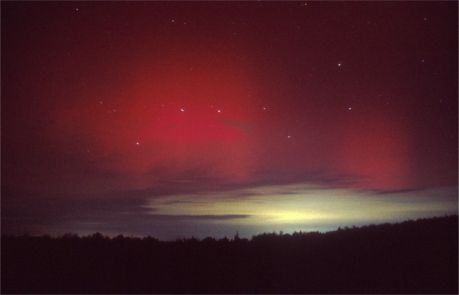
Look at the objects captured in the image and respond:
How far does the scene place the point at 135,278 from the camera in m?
10.1

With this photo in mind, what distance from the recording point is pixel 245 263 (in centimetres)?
1088

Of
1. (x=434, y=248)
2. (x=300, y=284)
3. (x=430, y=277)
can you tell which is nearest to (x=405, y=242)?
(x=434, y=248)

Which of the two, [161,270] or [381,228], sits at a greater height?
[381,228]

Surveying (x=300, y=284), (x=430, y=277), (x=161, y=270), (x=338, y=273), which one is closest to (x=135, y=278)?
(x=161, y=270)

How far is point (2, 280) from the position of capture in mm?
9930

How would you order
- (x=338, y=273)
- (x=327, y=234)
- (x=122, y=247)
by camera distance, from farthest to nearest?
(x=327, y=234) < (x=122, y=247) < (x=338, y=273)

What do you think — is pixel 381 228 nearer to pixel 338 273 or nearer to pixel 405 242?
pixel 405 242

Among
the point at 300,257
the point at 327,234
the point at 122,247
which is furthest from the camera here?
the point at 327,234

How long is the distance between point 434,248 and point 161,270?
6.13 m

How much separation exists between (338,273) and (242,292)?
7.07 feet

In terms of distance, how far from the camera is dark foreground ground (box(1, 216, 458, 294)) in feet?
32.1

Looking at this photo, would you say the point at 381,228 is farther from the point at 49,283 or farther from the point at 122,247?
the point at 49,283

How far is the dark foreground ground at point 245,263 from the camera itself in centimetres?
977

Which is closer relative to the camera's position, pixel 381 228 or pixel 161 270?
pixel 161 270
